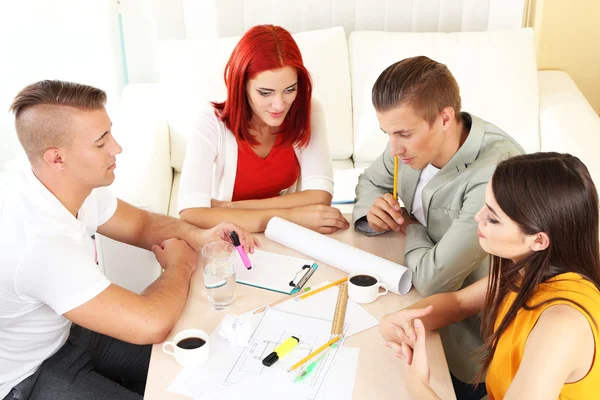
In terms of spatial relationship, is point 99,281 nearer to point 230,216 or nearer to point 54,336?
point 54,336

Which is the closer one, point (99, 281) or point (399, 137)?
point (99, 281)

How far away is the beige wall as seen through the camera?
10.0 ft

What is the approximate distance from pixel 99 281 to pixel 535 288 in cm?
84

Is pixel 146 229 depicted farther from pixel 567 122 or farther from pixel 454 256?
pixel 567 122

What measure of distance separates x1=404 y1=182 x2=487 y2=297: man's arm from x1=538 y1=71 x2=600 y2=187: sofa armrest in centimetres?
93

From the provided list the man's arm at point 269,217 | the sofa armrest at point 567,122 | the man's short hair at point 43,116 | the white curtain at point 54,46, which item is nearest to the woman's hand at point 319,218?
the man's arm at point 269,217

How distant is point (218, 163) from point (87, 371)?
71cm

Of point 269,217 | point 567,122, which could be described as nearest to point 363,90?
point 567,122

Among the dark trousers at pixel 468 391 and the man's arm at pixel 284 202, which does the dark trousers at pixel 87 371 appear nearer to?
the man's arm at pixel 284 202

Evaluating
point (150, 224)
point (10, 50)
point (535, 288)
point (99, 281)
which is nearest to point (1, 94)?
point (10, 50)

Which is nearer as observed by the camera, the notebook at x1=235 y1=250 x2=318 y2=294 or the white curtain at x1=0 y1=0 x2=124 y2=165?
the notebook at x1=235 y1=250 x2=318 y2=294

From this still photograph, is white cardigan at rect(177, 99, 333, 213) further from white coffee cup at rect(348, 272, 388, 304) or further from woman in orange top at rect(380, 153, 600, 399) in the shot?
woman in orange top at rect(380, 153, 600, 399)

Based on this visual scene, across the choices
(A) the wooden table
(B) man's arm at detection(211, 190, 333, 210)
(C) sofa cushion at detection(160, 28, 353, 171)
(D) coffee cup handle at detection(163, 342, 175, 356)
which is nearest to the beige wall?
(C) sofa cushion at detection(160, 28, 353, 171)

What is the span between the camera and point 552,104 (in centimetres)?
270
